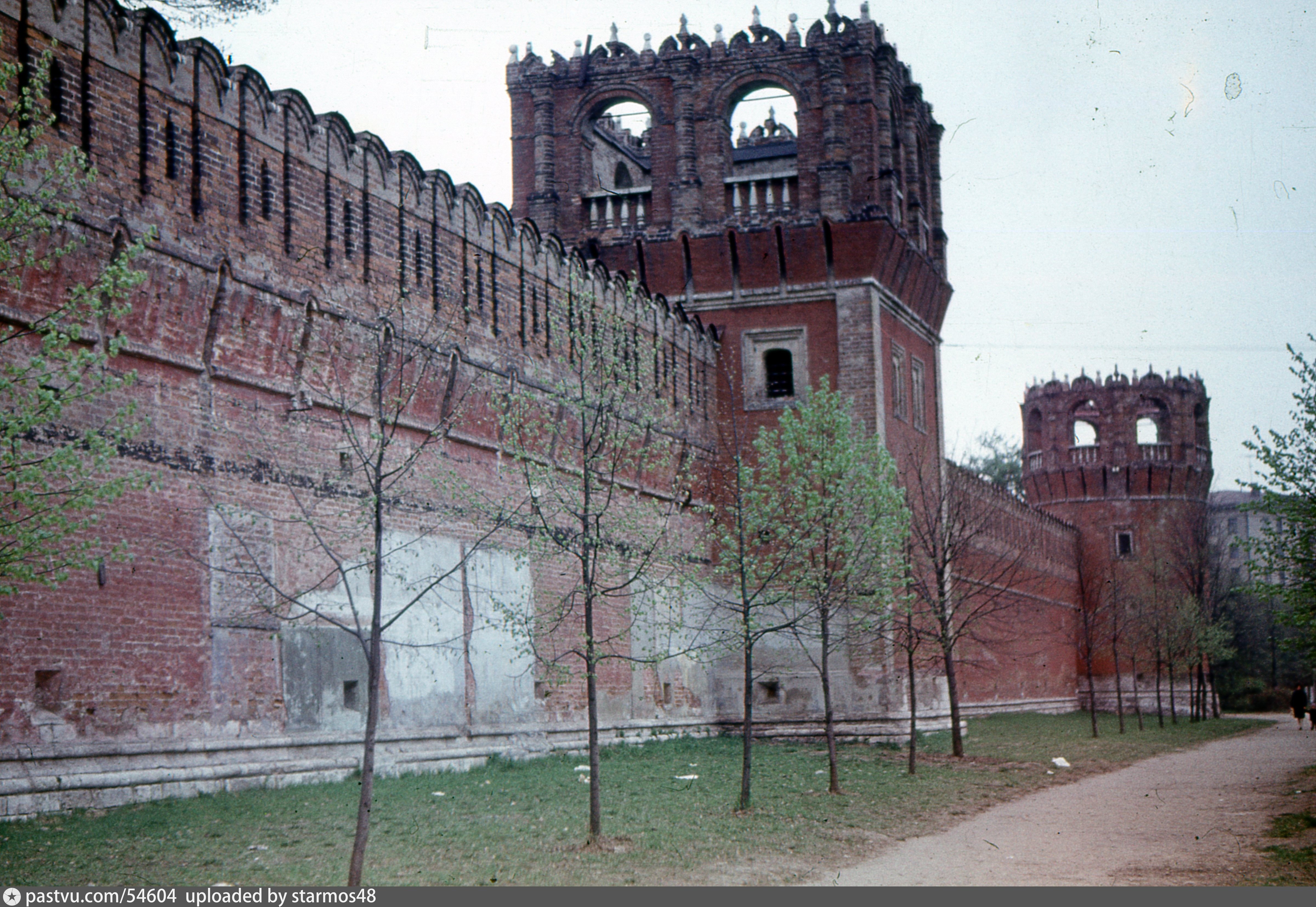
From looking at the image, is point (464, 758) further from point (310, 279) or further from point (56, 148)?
point (56, 148)

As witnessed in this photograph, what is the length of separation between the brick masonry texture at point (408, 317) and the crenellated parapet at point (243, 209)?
0.11 feet

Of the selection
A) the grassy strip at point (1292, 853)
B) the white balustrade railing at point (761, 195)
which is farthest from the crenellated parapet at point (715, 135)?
the grassy strip at point (1292, 853)

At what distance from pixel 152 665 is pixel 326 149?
6.62m

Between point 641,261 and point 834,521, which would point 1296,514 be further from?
point 641,261

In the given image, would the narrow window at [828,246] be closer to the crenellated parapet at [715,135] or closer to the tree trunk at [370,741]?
the crenellated parapet at [715,135]

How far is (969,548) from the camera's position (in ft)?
106

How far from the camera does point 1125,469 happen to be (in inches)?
1802

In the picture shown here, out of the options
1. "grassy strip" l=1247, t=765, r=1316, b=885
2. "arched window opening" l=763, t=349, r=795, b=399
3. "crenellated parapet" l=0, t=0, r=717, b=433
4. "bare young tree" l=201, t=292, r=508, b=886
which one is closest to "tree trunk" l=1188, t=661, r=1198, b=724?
"arched window opening" l=763, t=349, r=795, b=399

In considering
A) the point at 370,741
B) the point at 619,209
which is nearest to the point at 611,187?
the point at 619,209

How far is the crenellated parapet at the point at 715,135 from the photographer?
1009 inches

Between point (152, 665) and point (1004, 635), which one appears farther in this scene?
point (1004, 635)

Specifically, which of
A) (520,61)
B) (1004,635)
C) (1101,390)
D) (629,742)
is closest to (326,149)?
(629,742)

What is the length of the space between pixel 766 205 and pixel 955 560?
25.1 ft

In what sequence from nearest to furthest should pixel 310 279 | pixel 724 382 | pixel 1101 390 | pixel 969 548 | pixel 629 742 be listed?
pixel 310 279 < pixel 629 742 < pixel 724 382 < pixel 969 548 < pixel 1101 390
